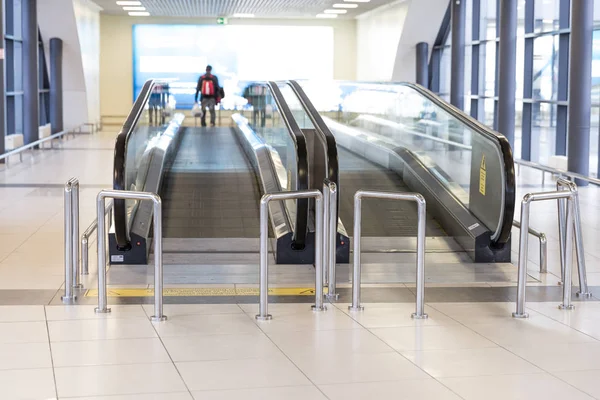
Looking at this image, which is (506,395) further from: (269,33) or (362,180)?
(269,33)

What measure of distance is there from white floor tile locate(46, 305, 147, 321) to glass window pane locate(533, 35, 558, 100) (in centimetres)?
1216

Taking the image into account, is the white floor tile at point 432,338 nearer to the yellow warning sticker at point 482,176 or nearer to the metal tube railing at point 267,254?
the metal tube railing at point 267,254

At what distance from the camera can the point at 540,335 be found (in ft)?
18.2

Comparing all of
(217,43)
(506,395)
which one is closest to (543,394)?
(506,395)

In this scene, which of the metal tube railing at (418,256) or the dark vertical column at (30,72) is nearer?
the metal tube railing at (418,256)

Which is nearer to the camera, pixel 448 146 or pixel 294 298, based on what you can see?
pixel 294 298

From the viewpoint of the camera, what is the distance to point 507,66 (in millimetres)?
16609

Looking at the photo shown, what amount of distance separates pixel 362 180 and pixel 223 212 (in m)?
1.89

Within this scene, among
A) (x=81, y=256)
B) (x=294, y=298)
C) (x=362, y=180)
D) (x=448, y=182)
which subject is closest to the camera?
(x=294, y=298)

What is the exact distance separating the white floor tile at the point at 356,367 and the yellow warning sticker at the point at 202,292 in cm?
167

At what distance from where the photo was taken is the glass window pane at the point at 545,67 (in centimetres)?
1653

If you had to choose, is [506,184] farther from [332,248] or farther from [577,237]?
[332,248]

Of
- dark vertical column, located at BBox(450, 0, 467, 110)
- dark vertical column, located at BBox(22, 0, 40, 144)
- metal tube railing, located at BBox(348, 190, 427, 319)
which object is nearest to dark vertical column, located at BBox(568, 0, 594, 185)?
dark vertical column, located at BBox(450, 0, 467, 110)

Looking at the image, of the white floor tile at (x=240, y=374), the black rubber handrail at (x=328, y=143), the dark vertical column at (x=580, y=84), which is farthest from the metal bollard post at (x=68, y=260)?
the dark vertical column at (x=580, y=84)
